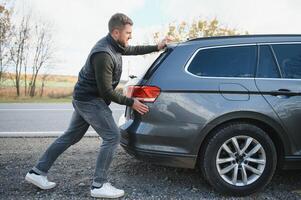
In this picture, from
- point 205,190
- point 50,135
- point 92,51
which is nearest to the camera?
point 92,51

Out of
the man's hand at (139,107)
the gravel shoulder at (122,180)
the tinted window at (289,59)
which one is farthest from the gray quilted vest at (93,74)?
the tinted window at (289,59)

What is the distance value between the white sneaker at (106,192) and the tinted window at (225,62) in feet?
4.87

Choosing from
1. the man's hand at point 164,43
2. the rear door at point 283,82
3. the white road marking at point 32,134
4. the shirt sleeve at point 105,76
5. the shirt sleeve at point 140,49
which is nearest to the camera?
the shirt sleeve at point 105,76

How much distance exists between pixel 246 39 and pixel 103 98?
1708 mm

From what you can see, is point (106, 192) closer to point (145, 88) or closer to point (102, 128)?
point (102, 128)

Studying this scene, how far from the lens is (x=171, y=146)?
3.68 meters

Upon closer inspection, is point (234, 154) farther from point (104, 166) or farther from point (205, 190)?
point (104, 166)

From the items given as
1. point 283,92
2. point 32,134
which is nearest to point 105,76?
point 283,92

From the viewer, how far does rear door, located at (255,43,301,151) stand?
3.67m

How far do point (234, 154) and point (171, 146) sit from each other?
0.67 meters

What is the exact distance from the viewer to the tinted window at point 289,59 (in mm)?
3822

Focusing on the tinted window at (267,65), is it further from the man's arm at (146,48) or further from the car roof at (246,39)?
the man's arm at (146,48)

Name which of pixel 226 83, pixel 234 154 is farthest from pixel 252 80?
pixel 234 154

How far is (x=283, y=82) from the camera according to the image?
12.3 feet
